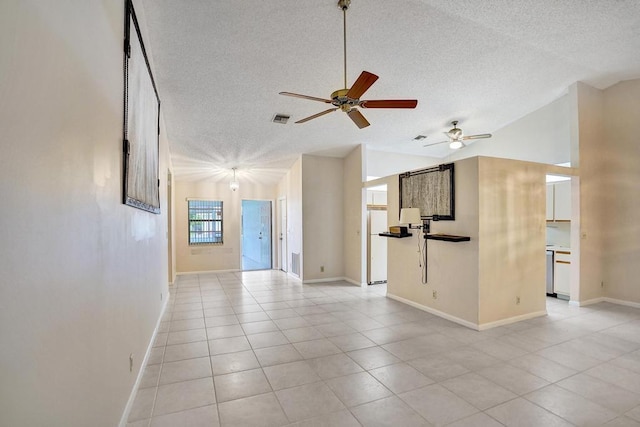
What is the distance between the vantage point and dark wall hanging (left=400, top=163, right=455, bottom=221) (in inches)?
172

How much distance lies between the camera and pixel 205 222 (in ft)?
27.9

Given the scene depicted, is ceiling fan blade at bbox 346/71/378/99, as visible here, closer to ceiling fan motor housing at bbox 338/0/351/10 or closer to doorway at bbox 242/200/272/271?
ceiling fan motor housing at bbox 338/0/351/10

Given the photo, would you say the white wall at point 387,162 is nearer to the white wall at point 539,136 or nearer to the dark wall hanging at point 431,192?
the white wall at point 539,136

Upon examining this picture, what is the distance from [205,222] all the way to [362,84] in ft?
22.7

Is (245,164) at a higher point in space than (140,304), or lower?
higher

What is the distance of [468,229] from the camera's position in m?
4.11

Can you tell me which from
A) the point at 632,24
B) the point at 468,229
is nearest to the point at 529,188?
the point at 468,229

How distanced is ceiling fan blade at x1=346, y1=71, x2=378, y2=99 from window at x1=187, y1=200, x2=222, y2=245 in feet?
21.7

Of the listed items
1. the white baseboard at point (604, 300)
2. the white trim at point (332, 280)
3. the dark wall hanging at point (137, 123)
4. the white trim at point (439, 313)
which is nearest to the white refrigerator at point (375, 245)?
the white trim at point (332, 280)

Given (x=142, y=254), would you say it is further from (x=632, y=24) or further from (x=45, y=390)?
(x=632, y=24)

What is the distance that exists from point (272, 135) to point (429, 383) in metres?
4.62

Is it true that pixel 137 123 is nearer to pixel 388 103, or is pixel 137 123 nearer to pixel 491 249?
pixel 388 103

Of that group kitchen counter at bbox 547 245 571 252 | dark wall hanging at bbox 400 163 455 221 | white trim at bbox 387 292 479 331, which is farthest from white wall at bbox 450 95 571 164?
Answer: white trim at bbox 387 292 479 331

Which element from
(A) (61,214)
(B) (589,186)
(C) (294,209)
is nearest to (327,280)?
(C) (294,209)
